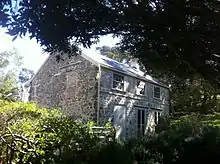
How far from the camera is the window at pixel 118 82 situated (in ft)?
82.3

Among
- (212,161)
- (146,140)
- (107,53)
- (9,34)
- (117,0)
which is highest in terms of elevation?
(107,53)

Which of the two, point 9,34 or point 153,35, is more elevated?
point 153,35

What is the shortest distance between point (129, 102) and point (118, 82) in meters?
1.88

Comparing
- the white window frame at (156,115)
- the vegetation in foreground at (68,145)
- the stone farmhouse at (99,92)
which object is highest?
the stone farmhouse at (99,92)

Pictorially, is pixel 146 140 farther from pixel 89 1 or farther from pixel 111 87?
pixel 111 87

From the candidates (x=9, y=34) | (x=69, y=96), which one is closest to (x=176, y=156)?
(x=9, y=34)

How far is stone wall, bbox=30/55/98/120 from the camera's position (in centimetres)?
2381

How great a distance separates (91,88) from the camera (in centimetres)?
2395

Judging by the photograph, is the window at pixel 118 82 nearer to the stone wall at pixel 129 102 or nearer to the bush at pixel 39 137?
the stone wall at pixel 129 102

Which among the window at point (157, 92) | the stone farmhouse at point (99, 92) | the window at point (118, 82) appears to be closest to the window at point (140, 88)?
the stone farmhouse at point (99, 92)

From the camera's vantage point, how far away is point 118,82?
1003 inches

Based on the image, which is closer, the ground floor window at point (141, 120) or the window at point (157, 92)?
the ground floor window at point (141, 120)

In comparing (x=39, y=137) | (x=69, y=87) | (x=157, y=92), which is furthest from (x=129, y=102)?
(x=39, y=137)

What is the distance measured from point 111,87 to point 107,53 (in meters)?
17.4
